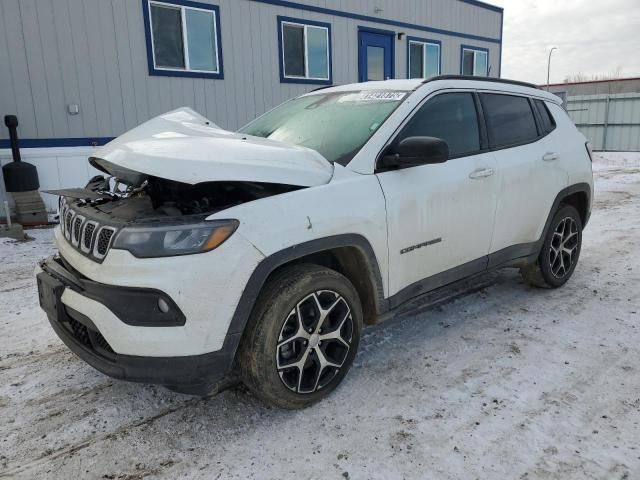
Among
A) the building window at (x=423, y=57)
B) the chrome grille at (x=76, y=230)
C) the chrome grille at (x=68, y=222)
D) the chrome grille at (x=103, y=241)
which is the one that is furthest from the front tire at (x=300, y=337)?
Answer: the building window at (x=423, y=57)

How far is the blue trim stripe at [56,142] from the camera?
7.98 meters

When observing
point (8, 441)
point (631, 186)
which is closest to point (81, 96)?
point (8, 441)

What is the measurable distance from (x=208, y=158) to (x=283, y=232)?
514mm

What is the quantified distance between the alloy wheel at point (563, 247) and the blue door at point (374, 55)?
28.2 feet

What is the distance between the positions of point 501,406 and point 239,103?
343 inches

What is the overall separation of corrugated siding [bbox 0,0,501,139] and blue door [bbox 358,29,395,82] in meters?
1.19

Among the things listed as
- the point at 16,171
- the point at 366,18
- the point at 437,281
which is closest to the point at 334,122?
the point at 437,281

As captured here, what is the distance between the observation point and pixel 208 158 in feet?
8.02

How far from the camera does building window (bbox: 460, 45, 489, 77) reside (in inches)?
612

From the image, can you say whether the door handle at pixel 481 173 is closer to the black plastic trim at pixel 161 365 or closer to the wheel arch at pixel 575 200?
the wheel arch at pixel 575 200

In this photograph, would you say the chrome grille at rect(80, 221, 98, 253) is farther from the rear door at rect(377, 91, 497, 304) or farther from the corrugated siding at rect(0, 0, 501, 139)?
the corrugated siding at rect(0, 0, 501, 139)

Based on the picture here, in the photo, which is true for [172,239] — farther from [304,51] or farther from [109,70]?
[304,51]

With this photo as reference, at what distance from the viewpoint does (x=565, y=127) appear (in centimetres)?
457

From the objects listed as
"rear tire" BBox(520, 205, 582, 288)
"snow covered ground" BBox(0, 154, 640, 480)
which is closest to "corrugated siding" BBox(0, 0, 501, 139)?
"snow covered ground" BBox(0, 154, 640, 480)
